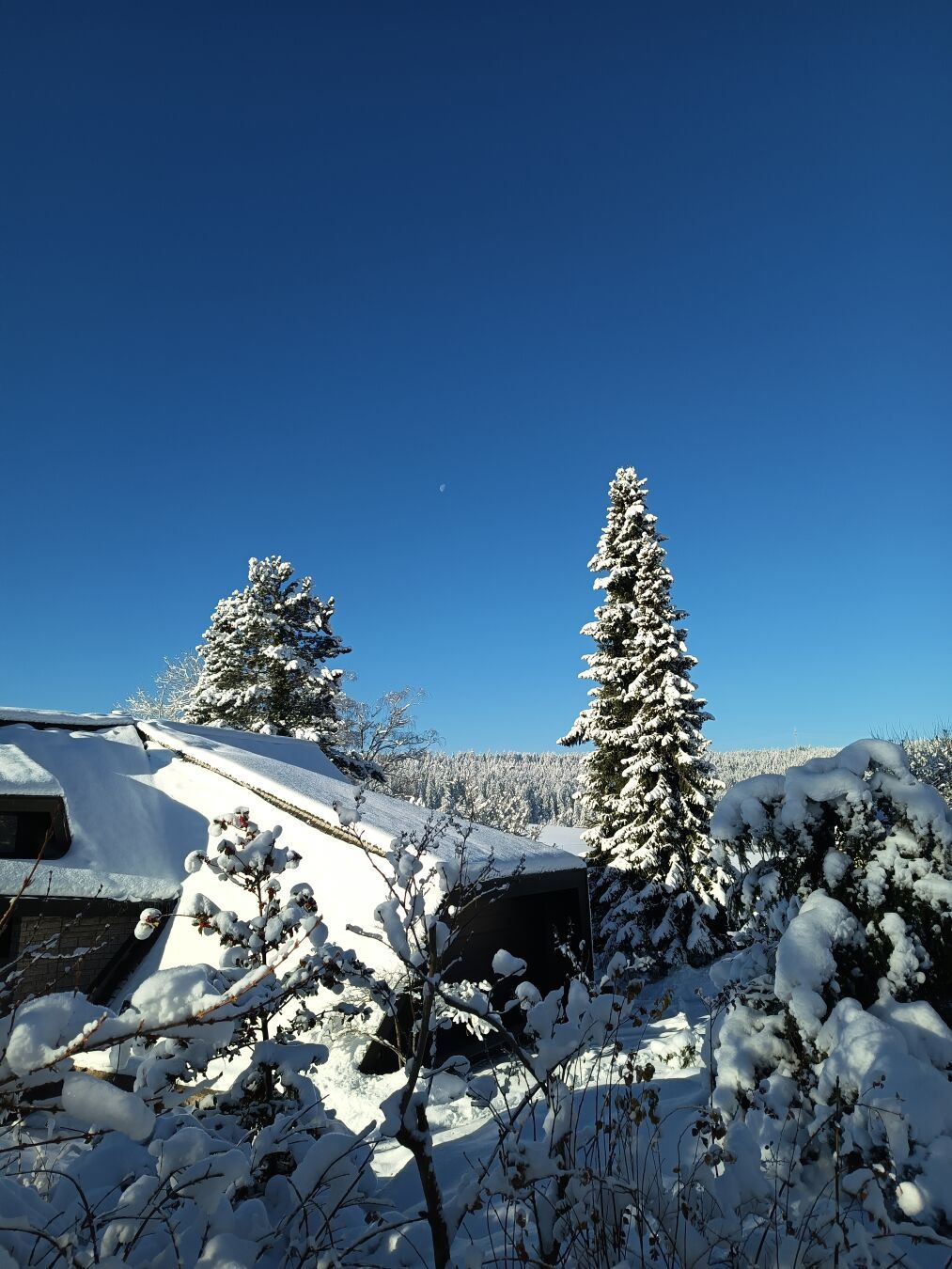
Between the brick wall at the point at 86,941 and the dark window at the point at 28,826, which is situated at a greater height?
the dark window at the point at 28,826

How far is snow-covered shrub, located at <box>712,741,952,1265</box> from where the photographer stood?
3039 mm

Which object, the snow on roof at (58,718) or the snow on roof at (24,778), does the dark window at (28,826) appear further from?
the snow on roof at (58,718)

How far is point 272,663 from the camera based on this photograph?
2325cm

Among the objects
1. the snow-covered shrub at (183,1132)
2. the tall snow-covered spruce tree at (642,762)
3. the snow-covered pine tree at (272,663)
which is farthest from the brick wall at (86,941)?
the snow-covered pine tree at (272,663)

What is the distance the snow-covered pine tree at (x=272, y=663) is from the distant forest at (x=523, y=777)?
7.63m

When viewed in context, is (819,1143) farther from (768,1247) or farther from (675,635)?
(675,635)

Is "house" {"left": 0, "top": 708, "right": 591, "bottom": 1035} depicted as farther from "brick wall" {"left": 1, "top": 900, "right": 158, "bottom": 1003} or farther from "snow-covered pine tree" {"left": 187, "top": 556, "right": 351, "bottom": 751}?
"snow-covered pine tree" {"left": 187, "top": 556, "right": 351, "bottom": 751}

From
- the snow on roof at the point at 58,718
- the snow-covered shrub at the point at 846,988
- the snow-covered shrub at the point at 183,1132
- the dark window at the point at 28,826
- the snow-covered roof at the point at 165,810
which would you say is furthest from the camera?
the snow on roof at the point at 58,718

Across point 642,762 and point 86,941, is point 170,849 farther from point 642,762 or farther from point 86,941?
point 642,762

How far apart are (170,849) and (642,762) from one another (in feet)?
28.2

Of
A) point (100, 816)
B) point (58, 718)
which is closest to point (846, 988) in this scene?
point (100, 816)

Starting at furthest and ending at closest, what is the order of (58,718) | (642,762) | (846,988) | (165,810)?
(642,762) < (58,718) < (165,810) < (846,988)

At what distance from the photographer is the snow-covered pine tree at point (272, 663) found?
22719mm

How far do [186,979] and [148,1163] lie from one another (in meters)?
1.94
